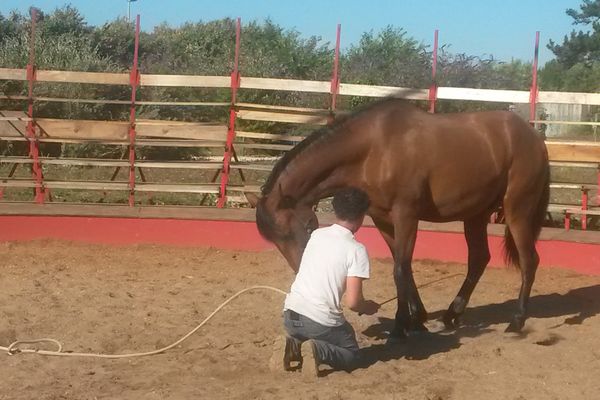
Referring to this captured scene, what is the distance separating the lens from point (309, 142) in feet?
22.1

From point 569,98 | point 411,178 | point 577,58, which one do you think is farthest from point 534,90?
point 577,58

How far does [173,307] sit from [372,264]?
2.77 meters

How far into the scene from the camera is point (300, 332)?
5.61 metres

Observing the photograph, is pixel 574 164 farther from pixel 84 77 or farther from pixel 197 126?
pixel 84 77

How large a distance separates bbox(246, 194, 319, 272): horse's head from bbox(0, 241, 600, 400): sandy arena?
2.25ft

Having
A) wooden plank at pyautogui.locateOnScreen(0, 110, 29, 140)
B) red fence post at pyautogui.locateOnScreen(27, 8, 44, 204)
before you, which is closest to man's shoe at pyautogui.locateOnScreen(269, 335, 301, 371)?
red fence post at pyautogui.locateOnScreen(27, 8, 44, 204)

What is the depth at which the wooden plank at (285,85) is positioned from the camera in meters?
10.9

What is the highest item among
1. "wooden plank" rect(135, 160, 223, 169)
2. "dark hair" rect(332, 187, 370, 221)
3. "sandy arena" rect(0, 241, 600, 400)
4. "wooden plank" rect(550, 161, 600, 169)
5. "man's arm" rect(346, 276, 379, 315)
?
"wooden plank" rect(550, 161, 600, 169)

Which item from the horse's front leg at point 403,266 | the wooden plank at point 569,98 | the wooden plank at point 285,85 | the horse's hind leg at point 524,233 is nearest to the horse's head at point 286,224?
the horse's front leg at point 403,266

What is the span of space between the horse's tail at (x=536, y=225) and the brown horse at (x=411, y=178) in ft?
0.16

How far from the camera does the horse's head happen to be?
644 centimetres

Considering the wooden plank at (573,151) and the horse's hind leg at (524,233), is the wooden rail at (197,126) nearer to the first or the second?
the wooden plank at (573,151)

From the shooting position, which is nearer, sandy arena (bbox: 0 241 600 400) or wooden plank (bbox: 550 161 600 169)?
sandy arena (bbox: 0 241 600 400)

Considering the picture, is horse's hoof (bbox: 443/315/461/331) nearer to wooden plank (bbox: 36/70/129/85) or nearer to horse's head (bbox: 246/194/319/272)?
horse's head (bbox: 246/194/319/272)
